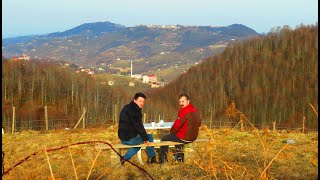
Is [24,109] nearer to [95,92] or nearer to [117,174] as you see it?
[95,92]

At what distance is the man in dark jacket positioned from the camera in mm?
7211

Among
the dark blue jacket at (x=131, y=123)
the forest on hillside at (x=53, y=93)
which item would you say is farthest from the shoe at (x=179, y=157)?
the forest on hillside at (x=53, y=93)

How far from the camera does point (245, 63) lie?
98062 millimetres

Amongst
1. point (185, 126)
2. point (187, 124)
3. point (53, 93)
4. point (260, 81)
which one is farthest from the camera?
point (260, 81)

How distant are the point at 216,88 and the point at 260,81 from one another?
1065cm

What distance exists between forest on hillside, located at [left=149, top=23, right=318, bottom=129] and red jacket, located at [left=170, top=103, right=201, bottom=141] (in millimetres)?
53840

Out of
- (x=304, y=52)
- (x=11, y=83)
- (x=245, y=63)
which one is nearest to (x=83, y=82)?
(x=11, y=83)

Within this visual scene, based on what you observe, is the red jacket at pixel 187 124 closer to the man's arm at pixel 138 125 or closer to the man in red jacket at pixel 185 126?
the man in red jacket at pixel 185 126

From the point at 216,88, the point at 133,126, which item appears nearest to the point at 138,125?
the point at 133,126

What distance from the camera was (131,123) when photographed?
7.33 metres

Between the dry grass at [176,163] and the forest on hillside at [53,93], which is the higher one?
the dry grass at [176,163]

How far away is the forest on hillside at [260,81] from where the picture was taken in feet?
235

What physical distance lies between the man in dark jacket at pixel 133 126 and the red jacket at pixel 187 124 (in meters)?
0.68

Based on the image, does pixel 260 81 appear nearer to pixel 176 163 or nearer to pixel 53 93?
pixel 53 93
